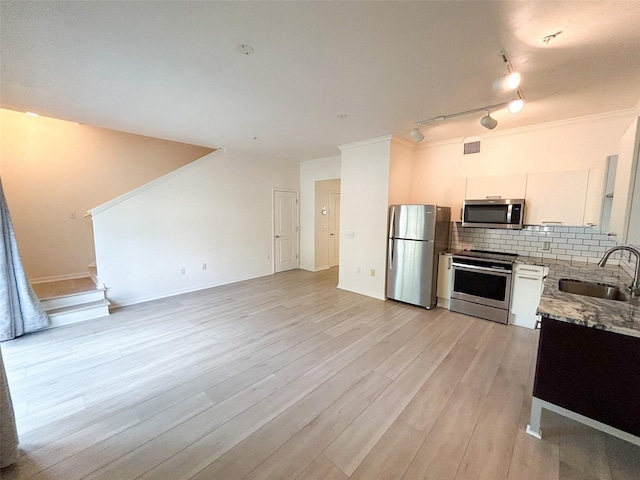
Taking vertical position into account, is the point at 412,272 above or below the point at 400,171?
below

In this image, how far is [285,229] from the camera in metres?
6.55

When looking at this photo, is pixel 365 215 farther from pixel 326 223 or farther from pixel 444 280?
pixel 326 223

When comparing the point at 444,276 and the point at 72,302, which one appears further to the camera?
the point at 444,276

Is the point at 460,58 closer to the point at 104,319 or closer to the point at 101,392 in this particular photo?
the point at 101,392

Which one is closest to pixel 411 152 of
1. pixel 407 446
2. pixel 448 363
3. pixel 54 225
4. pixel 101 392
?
pixel 448 363

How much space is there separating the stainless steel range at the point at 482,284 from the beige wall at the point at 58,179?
21.9 ft

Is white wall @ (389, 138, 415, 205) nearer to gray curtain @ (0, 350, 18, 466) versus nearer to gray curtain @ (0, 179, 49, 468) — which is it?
gray curtain @ (0, 350, 18, 466)

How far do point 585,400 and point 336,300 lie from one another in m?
3.16

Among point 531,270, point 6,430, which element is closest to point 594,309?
point 531,270

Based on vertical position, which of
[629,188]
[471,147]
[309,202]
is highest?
[471,147]

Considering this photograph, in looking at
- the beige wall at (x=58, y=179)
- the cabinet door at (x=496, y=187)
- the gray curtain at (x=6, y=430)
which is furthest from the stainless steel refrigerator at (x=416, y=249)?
the beige wall at (x=58, y=179)

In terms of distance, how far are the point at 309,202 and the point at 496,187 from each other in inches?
160

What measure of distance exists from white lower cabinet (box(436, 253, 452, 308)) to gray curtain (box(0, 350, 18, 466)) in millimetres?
4658

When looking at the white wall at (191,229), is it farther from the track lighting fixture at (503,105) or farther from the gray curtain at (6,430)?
the track lighting fixture at (503,105)
